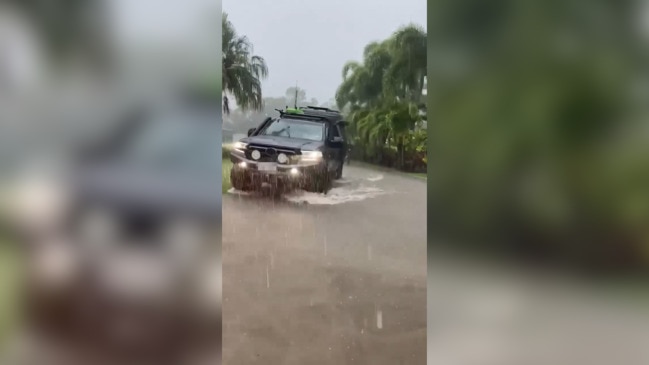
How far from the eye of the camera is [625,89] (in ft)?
4.74

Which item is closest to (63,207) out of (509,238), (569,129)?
(509,238)

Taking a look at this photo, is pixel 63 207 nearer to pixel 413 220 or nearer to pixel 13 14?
pixel 13 14

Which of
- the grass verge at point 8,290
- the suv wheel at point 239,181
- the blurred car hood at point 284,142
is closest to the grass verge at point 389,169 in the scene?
the blurred car hood at point 284,142

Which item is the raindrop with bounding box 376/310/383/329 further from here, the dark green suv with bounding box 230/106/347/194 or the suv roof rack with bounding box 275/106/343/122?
the suv roof rack with bounding box 275/106/343/122

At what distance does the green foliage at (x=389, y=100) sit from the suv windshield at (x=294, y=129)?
0.33ft

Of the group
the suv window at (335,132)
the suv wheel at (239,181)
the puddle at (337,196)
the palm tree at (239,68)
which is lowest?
the puddle at (337,196)

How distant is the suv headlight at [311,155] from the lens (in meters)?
Result: 1.55

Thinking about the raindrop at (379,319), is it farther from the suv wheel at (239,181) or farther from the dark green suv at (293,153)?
the suv wheel at (239,181)

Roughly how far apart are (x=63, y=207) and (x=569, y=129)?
1551 millimetres

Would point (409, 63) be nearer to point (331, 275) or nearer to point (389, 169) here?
point (389, 169)

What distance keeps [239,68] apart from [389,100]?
0.47 m

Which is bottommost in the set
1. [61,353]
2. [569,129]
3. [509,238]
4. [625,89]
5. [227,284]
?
[61,353]

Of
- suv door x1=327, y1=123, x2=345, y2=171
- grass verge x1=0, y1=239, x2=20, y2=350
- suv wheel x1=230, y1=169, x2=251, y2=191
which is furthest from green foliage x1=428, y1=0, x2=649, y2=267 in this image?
grass verge x1=0, y1=239, x2=20, y2=350

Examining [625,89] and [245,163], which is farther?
[245,163]
